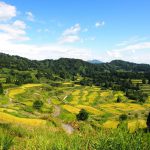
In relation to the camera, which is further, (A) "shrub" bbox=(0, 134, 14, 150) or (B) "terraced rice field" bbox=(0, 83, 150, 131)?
(B) "terraced rice field" bbox=(0, 83, 150, 131)

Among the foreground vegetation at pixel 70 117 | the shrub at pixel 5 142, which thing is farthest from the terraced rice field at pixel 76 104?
the shrub at pixel 5 142

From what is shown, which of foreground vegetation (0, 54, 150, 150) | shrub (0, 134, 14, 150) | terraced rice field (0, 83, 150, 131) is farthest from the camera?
terraced rice field (0, 83, 150, 131)

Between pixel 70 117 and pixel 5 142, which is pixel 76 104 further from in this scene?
pixel 5 142

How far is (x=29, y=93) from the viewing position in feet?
415

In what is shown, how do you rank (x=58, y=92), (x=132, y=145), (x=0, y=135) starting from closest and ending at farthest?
(x=132, y=145)
(x=0, y=135)
(x=58, y=92)

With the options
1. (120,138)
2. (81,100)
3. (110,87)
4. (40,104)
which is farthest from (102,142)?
(110,87)

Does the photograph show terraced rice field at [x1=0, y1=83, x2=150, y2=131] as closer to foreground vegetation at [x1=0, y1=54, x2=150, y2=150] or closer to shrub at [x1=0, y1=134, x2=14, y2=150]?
foreground vegetation at [x1=0, y1=54, x2=150, y2=150]

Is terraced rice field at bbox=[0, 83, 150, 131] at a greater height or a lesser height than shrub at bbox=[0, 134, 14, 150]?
lesser

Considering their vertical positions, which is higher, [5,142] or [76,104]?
[5,142]

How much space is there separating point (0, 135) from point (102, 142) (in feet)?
9.98

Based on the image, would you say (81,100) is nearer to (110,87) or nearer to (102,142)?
(110,87)

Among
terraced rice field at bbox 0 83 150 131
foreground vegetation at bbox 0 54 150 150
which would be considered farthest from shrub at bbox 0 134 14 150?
terraced rice field at bbox 0 83 150 131

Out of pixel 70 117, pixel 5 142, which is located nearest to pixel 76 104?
pixel 70 117

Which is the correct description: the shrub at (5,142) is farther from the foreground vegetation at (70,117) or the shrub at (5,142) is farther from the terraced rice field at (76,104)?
the terraced rice field at (76,104)
